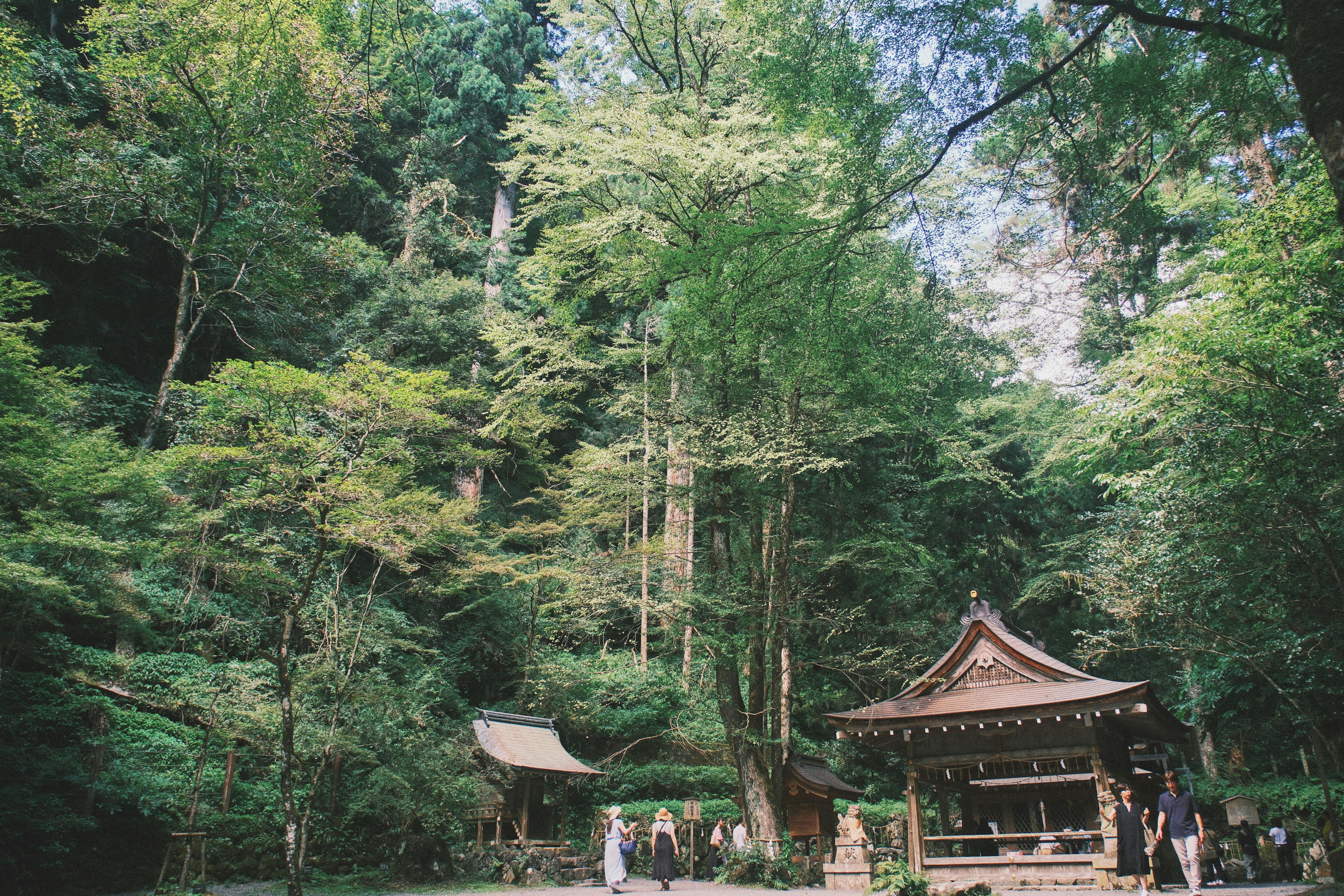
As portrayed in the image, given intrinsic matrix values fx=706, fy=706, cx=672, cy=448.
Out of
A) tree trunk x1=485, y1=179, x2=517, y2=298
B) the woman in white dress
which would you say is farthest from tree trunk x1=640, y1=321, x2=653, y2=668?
tree trunk x1=485, y1=179, x2=517, y2=298

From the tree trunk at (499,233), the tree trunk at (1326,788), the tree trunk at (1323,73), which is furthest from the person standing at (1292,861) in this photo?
the tree trunk at (499,233)

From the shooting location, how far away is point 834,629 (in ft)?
38.3

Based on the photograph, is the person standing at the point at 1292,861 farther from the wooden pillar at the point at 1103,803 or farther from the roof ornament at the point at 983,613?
the roof ornament at the point at 983,613

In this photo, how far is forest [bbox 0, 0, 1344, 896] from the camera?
617 cm

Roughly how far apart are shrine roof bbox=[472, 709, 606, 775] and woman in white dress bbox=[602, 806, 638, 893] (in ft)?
9.89

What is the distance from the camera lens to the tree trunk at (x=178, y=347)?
12.8 meters

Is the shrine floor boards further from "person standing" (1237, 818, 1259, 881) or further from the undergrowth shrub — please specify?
"person standing" (1237, 818, 1259, 881)

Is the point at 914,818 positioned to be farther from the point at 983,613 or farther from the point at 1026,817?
the point at 983,613

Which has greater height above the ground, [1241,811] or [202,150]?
[202,150]

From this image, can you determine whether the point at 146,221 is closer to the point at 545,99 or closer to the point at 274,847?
the point at 545,99

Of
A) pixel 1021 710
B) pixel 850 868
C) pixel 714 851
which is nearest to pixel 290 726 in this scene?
pixel 850 868

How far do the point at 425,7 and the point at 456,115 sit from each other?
22108mm

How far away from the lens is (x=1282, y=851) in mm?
12453

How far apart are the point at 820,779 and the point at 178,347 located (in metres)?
14.1
